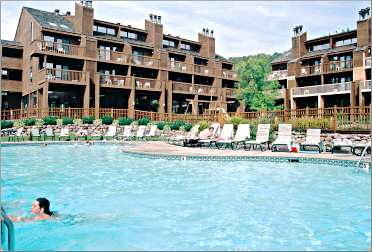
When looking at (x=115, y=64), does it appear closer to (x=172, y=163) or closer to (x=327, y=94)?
(x=327, y=94)

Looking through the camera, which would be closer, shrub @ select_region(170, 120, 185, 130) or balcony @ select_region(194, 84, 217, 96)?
shrub @ select_region(170, 120, 185, 130)

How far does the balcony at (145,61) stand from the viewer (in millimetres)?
33650

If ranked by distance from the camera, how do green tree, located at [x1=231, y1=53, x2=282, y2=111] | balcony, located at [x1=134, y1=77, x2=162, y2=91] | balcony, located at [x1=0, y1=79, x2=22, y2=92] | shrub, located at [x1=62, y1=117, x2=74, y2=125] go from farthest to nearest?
1. green tree, located at [x1=231, y1=53, x2=282, y2=111]
2. balcony, located at [x1=134, y1=77, x2=162, y2=91]
3. balcony, located at [x1=0, y1=79, x2=22, y2=92]
4. shrub, located at [x1=62, y1=117, x2=74, y2=125]

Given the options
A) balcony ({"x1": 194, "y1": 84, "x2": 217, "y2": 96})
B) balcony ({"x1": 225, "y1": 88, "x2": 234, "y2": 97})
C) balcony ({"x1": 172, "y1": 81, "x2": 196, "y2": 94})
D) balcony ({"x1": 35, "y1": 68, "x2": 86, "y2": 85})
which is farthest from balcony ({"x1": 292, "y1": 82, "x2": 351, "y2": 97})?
balcony ({"x1": 35, "y1": 68, "x2": 86, "y2": 85})

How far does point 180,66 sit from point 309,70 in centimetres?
1406

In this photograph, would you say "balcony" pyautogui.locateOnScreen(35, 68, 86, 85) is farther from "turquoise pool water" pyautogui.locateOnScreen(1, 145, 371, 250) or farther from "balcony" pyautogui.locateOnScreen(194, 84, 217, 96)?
"turquoise pool water" pyautogui.locateOnScreen(1, 145, 371, 250)

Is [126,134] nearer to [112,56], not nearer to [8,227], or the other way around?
[112,56]

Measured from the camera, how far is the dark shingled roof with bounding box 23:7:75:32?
30055 mm

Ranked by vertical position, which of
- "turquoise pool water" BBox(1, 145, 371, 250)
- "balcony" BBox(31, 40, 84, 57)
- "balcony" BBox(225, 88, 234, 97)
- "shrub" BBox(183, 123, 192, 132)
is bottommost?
"turquoise pool water" BBox(1, 145, 371, 250)

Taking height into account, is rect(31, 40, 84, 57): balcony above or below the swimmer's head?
above

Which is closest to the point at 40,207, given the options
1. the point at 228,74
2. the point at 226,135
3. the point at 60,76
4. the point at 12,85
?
the point at 226,135

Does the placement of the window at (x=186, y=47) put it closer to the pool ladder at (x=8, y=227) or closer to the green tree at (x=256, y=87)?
the green tree at (x=256, y=87)

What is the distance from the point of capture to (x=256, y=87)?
4178 cm

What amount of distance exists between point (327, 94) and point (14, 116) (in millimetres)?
28376
